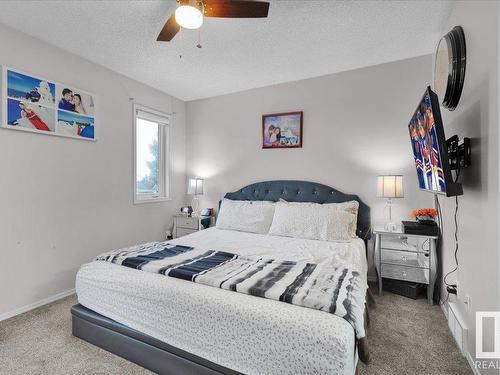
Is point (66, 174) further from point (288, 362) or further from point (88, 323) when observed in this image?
point (288, 362)

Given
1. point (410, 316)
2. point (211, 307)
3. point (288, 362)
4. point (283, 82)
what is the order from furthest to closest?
point (283, 82), point (410, 316), point (211, 307), point (288, 362)

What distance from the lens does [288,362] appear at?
1177mm

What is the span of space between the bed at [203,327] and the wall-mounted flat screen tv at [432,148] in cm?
86

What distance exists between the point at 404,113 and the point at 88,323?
3696 mm

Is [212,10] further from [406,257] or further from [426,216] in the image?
[406,257]

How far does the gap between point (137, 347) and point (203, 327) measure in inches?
23.7

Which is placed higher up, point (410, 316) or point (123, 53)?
point (123, 53)

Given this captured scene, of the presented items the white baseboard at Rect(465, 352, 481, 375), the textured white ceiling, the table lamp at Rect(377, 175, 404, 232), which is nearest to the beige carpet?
the white baseboard at Rect(465, 352, 481, 375)

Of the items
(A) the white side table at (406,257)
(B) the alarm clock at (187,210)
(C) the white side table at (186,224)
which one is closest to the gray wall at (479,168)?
(A) the white side table at (406,257)

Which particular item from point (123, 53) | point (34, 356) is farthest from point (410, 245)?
point (123, 53)

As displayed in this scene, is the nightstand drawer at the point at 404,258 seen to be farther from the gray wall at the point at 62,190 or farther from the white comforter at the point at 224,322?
the gray wall at the point at 62,190

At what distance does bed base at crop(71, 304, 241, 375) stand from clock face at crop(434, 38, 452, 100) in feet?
8.33

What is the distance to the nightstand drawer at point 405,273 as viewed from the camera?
8.61 ft

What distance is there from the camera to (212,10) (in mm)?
1722
